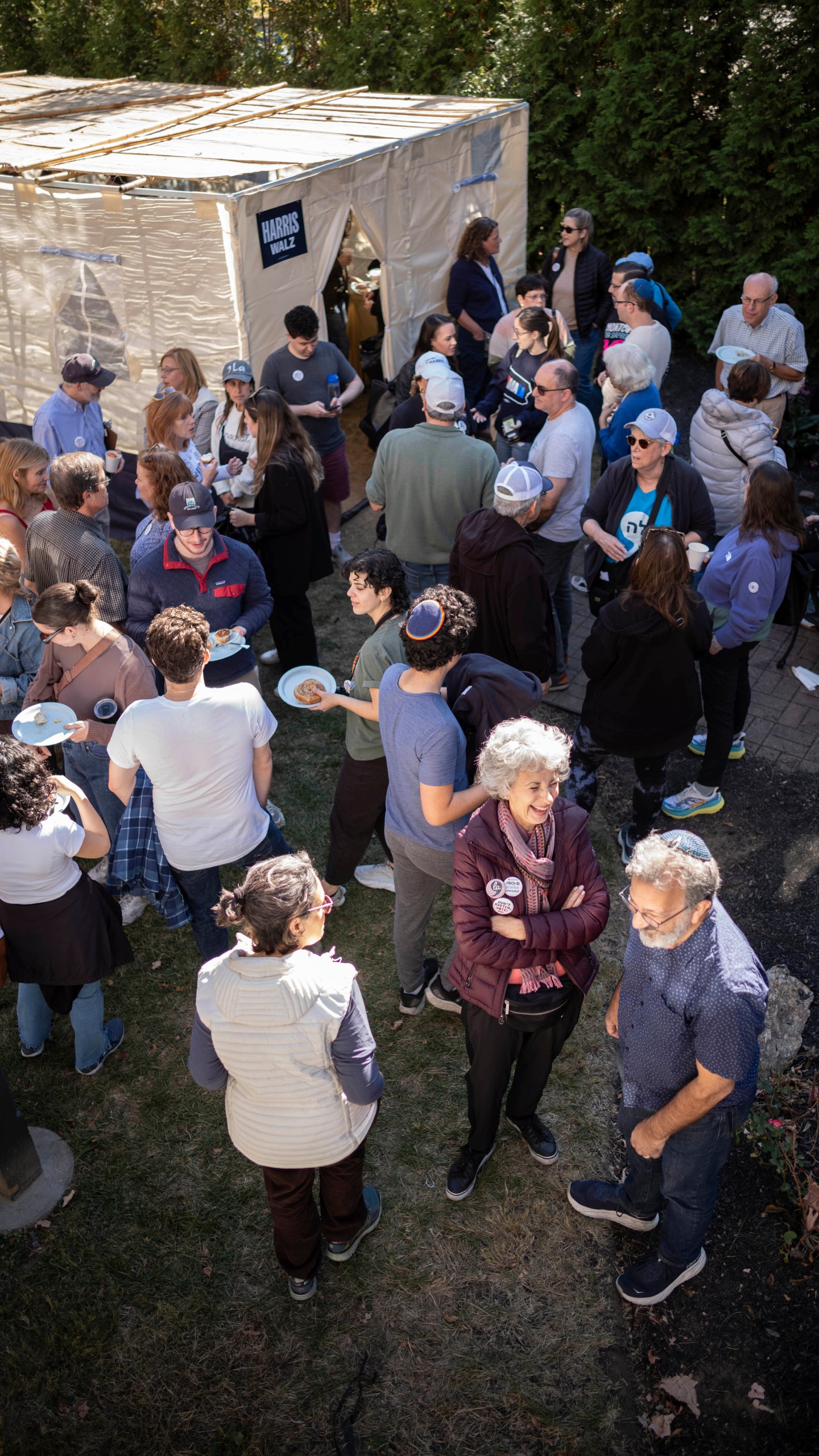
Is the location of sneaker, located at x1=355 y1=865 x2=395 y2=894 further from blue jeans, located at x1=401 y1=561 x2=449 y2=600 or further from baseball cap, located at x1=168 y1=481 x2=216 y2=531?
baseball cap, located at x1=168 y1=481 x2=216 y2=531

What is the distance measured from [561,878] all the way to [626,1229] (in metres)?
1.52

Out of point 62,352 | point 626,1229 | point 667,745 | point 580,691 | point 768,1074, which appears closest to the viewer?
point 626,1229

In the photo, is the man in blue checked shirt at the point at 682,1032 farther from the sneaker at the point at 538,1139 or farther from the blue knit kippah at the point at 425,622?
the blue knit kippah at the point at 425,622

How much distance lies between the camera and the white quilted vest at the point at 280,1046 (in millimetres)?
2684

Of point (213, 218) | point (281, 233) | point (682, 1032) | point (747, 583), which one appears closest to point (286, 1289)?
point (682, 1032)

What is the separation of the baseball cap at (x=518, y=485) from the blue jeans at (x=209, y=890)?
181 centimetres

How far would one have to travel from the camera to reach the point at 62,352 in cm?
873

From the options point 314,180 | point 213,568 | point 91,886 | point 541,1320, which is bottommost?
point 541,1320

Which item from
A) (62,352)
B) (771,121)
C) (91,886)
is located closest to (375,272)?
(62,352)

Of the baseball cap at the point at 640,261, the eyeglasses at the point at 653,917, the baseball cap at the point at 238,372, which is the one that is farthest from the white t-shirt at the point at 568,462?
the eyeglasses at the point at 653,917

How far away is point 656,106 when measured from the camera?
1090 centimetres

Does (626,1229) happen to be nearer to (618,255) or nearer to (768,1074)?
(768,1074)

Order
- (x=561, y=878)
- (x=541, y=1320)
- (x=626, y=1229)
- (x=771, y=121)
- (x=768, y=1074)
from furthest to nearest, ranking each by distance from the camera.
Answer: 1. (x=771, y=121)
2. (x=768, y=1074)
3. (x=626, y=1229)
4. (x=541, y=1320)
5. (x=561, y=878)

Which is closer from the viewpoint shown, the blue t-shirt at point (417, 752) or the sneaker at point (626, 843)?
the blue t-shirt at point (417, 752)
